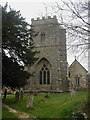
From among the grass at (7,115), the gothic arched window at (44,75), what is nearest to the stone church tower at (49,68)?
the gothic arched window at (44,75)

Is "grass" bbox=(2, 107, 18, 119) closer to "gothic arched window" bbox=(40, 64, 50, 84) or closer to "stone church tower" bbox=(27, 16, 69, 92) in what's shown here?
"stone church tower" bbox=(27, 16, 69, 92)

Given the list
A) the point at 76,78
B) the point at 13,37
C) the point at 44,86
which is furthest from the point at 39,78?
the point at 13,37

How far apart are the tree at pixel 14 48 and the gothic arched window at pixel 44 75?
14174 millimetres

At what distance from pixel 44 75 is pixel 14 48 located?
17.3 m

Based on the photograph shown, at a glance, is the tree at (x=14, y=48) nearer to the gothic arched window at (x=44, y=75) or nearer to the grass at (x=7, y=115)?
the grass at (x=7, y=115)

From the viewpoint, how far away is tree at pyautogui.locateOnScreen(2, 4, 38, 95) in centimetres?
2361

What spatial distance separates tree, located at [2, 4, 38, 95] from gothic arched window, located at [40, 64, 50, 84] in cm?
1417

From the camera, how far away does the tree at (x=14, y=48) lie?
23.6 m

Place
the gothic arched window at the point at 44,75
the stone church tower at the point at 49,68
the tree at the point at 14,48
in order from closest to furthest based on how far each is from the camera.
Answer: the tree at the point at 14,48
the stone church tower at the point at 49,68
the gothic arched window at the point at 44,75

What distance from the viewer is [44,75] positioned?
41375 mm

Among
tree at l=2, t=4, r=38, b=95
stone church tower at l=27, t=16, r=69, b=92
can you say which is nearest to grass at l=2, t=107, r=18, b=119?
tree at l=2, t=4, r=38, b=95

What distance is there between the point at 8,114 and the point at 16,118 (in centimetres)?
129

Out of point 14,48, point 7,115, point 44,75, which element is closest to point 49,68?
point 44,75

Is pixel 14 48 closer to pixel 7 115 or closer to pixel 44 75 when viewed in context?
pixel 7 115
